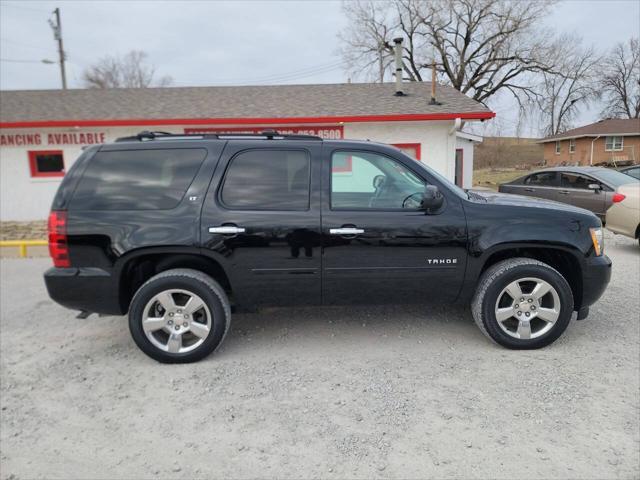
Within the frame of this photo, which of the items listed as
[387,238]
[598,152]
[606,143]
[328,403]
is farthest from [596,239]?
[606,143]

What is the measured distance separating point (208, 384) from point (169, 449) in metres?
0.76

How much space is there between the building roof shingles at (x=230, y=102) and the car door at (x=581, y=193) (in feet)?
8.45

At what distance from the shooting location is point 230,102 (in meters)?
13.5

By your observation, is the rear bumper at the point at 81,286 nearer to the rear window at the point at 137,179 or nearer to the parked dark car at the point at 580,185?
the rear window at the point at 137,179

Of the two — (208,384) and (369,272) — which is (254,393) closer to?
(208,384)

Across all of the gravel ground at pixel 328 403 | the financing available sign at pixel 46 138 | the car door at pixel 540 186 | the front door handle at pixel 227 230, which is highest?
the financing available sign at pixel 46 138

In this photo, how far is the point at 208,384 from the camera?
134 inches

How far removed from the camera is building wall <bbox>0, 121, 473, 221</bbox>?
1194cm

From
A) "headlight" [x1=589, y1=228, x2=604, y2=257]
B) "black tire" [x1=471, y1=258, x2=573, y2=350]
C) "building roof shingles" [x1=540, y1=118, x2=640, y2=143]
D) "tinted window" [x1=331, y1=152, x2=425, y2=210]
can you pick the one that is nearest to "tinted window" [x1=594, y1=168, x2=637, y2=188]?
"headlight" [x1=589, y1=228, x2=604, y2=257]

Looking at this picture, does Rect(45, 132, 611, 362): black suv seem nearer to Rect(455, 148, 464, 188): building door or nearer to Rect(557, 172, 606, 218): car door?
Rect(557, 172, 606, 218): car door

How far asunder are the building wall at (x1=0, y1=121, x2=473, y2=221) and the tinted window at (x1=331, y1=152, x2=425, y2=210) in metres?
8.33

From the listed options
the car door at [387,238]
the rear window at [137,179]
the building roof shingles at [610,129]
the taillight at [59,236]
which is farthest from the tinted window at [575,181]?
the building roof shingles at [610,129]

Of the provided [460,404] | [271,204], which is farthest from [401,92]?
[460,404]

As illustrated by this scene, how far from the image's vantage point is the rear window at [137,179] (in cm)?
372
